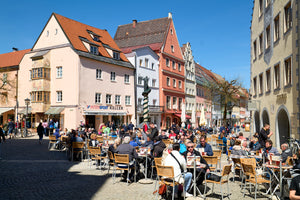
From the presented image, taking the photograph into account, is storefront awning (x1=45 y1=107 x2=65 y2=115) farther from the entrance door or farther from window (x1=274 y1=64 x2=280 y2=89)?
window (x1=274 y1=64 x2=280 y2=89)

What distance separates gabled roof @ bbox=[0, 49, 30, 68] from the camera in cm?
3899

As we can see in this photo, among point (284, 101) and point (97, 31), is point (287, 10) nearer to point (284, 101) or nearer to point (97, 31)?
point (284, 101)

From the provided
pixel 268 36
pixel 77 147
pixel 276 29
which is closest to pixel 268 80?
pixel 268 36

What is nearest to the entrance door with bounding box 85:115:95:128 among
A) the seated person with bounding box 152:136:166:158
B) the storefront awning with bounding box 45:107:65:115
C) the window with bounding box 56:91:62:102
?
the storefront awning with bounding box 45:107:65:115

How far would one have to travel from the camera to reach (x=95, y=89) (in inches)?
1249

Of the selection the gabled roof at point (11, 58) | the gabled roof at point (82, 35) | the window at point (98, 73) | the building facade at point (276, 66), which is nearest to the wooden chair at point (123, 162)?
the building facade at point (276, 66)

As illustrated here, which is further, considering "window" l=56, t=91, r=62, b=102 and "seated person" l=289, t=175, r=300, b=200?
"window" l=56, t=91, r=62, b=102

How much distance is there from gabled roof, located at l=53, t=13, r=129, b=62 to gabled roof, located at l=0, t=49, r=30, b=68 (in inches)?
390

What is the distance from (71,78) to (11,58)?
1725 centimetres

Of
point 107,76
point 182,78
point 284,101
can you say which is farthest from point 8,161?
point 182,78

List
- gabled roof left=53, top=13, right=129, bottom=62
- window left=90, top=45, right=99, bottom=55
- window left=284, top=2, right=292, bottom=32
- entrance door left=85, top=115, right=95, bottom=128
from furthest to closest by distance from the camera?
window left=90, top=45, right=99, bottom=55, gabled roof left=53, top=13, right=129, bottom=62, entrance door left=85, top=115, right=95, bottom=128, window left=284, top=2, right=292, bottom=32

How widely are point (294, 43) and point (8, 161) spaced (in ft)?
52.3

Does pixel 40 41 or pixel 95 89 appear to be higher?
pixel 40 41

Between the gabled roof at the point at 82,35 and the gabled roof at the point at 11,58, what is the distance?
9.90 metres
